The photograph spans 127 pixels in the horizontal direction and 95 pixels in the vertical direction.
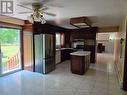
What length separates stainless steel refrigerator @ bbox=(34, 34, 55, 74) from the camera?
5203 millimetres

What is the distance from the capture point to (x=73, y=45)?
8.88 metres

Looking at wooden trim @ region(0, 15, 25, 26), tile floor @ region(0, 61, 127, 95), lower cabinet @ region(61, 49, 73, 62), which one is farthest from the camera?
lower cabinet @ region(61, 49, 73, 62)

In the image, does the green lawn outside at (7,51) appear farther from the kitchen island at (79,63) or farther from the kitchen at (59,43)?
the kitchen island at (79,63)

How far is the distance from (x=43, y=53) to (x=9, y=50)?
1624mm

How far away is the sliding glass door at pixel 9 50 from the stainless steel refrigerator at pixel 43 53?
99 centimetres

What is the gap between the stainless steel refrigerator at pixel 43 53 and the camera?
17.1 feet

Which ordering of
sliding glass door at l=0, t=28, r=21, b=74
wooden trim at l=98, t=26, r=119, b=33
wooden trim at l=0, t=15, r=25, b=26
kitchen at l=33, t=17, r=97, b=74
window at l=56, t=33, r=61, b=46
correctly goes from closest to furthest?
wooden trim at l=0, t=15, r=25, b=26
sliding glass door at l=0, t=28, r=21, b=74
kitchen at l=33, t=17, r=97, b=74
wooden trim at l=98, t=26, r=119, b=33
window at l=56, t=33, r=61, b=46

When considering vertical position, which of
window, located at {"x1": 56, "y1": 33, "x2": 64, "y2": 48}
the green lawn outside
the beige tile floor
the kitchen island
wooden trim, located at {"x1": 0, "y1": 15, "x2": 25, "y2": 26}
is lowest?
the beige tile floor

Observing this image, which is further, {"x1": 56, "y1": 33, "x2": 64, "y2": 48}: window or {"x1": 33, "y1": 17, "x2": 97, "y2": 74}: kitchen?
{"x1": 56, "y1": 33, "x2": 64, "y2": 48}: window

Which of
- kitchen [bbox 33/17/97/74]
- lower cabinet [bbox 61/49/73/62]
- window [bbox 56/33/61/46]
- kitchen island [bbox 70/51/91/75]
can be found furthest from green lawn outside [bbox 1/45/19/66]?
lower cabinet [bbox 61/49/73/62]

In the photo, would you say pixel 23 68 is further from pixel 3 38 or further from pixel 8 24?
pixel 8 24

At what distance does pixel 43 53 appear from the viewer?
5211mm

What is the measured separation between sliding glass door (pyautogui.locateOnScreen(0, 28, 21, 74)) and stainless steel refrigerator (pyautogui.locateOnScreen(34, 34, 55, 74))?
3.26 ft

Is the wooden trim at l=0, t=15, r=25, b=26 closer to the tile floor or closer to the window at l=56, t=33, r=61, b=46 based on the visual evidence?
the tile floor
